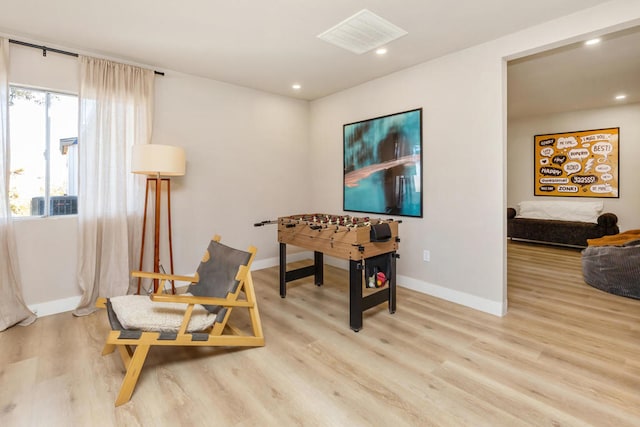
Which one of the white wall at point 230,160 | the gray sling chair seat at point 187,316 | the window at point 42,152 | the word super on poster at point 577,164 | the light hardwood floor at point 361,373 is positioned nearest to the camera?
the light hardwood floor at point 361,373

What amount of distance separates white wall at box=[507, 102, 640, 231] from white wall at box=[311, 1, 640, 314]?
4.29 meters

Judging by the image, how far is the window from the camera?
3.01 m

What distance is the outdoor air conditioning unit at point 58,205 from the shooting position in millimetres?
3115

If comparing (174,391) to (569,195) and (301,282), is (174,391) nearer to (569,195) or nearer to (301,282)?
(301,282)

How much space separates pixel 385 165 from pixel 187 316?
2904 millimetres

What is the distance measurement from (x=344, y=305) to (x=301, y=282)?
0.92m

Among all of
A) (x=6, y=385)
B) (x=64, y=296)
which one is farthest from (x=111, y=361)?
(x=64, y=296)

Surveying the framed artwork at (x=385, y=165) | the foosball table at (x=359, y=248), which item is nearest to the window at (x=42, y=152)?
the foosball table at (x=359, y=248)

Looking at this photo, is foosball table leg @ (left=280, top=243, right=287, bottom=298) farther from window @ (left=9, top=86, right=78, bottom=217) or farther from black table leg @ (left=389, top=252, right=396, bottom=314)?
window @ (left=9, top=86, right=78, bottom=217)

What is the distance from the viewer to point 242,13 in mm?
2568

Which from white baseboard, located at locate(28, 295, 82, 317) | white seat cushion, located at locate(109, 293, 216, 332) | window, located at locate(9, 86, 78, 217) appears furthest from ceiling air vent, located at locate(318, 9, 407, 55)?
white baseboard, located at locate(28, 295, 82, 317)

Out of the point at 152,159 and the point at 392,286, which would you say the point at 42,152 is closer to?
the point at 152,159

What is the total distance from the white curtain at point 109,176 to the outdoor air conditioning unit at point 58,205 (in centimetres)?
21

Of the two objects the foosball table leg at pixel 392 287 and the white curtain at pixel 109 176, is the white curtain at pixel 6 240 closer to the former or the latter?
the white curtain at pixel 109 176
